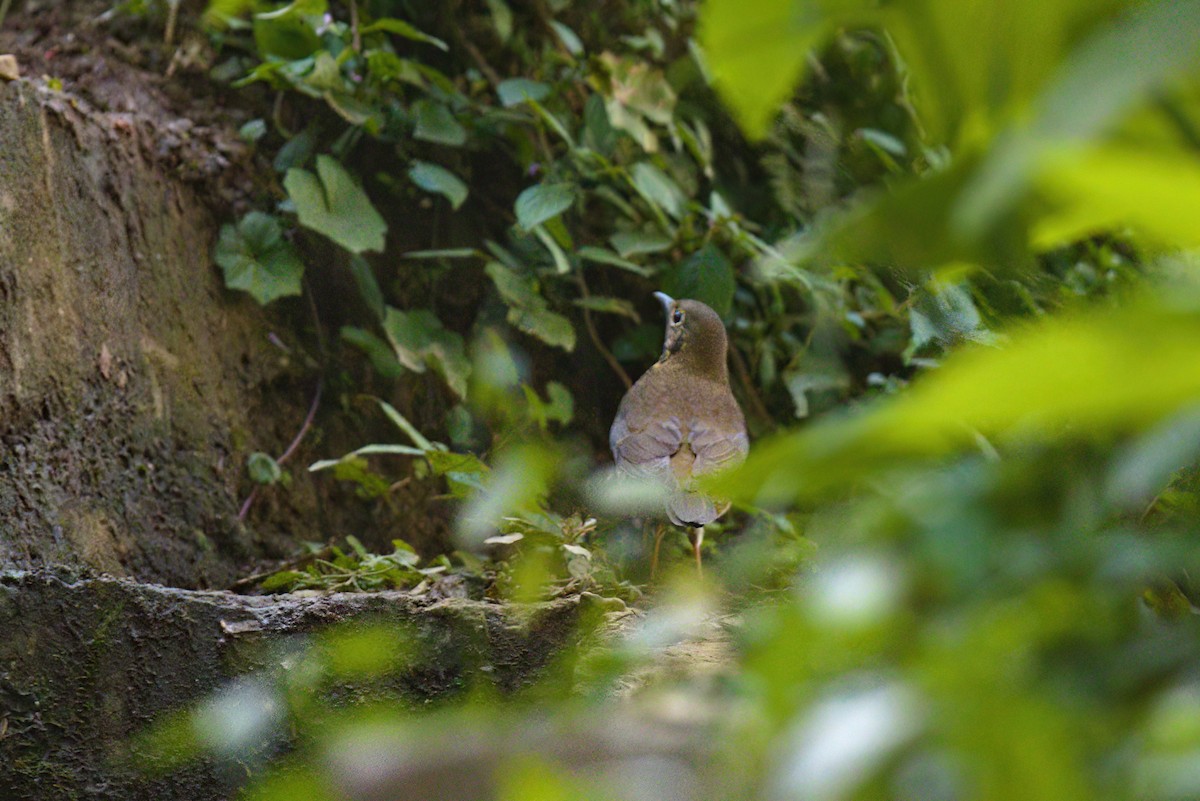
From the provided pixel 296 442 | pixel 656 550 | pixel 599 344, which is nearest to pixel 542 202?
pixel 599 344

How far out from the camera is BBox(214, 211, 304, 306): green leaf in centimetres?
417

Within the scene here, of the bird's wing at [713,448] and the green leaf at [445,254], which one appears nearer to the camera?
the bird's wing at [713,448]

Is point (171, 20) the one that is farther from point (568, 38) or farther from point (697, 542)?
point (697, 542)

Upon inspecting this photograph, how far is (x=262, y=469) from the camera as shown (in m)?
4.05

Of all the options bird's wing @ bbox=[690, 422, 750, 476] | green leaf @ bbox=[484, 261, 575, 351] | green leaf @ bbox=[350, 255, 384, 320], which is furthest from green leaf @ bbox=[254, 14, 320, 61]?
bird's wing @ bbox=[690, 422, 750, 476]

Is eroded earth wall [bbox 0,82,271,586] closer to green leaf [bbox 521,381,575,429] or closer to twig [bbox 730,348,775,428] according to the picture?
green leaf [bbox 521,381,575,429]

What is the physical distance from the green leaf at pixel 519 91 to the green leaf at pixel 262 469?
5.86 ft

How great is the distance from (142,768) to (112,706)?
0.14m

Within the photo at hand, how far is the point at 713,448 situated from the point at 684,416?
6.7 inches

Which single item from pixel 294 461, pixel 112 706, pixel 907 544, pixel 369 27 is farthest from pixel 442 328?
pixel 907 544

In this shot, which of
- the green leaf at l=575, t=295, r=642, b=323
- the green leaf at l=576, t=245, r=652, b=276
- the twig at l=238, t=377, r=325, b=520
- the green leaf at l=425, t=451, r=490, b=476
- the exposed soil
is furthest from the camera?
the green leaf at l=575, t=295, r=642, b=323

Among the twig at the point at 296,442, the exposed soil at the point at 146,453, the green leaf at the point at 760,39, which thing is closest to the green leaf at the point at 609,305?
the exposed soil at the point at 146,453

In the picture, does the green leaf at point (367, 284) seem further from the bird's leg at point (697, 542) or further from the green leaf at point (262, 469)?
the bird's leg at point (697, 542)

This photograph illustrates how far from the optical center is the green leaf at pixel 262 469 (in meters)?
4.04
